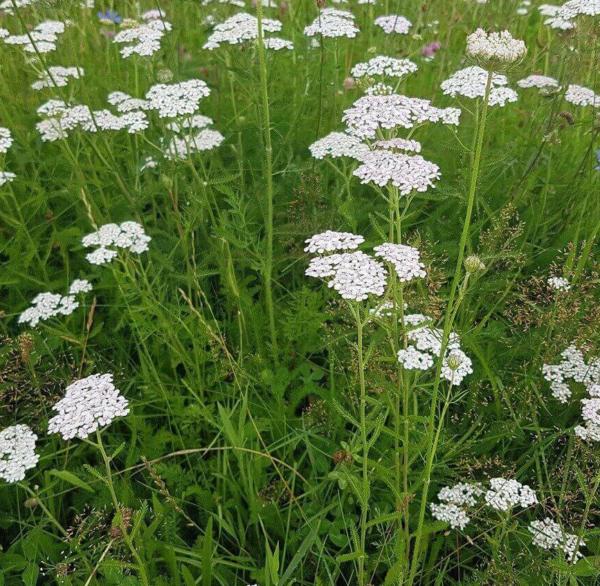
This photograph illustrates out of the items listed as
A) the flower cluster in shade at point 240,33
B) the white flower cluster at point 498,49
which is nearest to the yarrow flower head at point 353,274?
the white flower cluster at point 498,49

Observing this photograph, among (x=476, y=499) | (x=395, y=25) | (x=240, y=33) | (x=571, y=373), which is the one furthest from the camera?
(x=395, y=25)

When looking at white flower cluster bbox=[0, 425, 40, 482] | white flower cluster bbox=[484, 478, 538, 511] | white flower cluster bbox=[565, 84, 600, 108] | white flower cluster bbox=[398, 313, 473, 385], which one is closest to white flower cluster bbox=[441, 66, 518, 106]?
white flower cluster bbox=[565, 84, 600, 108]

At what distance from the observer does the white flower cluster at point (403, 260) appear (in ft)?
5.40

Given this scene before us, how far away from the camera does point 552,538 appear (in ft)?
6.04

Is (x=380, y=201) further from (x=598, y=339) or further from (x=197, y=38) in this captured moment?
(x=197, y=38)

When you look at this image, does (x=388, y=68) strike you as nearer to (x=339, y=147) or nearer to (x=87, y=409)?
(x=339, y=147)

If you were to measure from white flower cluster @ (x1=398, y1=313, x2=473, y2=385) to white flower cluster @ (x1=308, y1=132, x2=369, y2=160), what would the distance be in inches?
34.0

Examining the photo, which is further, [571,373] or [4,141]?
[4,141]

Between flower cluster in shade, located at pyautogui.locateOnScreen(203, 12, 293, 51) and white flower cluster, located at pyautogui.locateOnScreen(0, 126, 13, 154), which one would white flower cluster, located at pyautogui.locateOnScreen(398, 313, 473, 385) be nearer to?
flower cluster in shade, located at pyautogui.locateOnScreen(203, 12, 293, 51)

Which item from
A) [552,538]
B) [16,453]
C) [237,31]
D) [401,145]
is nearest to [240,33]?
[237,31]

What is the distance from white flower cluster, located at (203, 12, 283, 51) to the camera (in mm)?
2756

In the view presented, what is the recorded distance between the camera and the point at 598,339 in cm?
231

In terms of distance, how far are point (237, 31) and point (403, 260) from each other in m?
1.66

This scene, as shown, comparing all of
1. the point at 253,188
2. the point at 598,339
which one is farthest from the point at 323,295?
the point at 598,339
